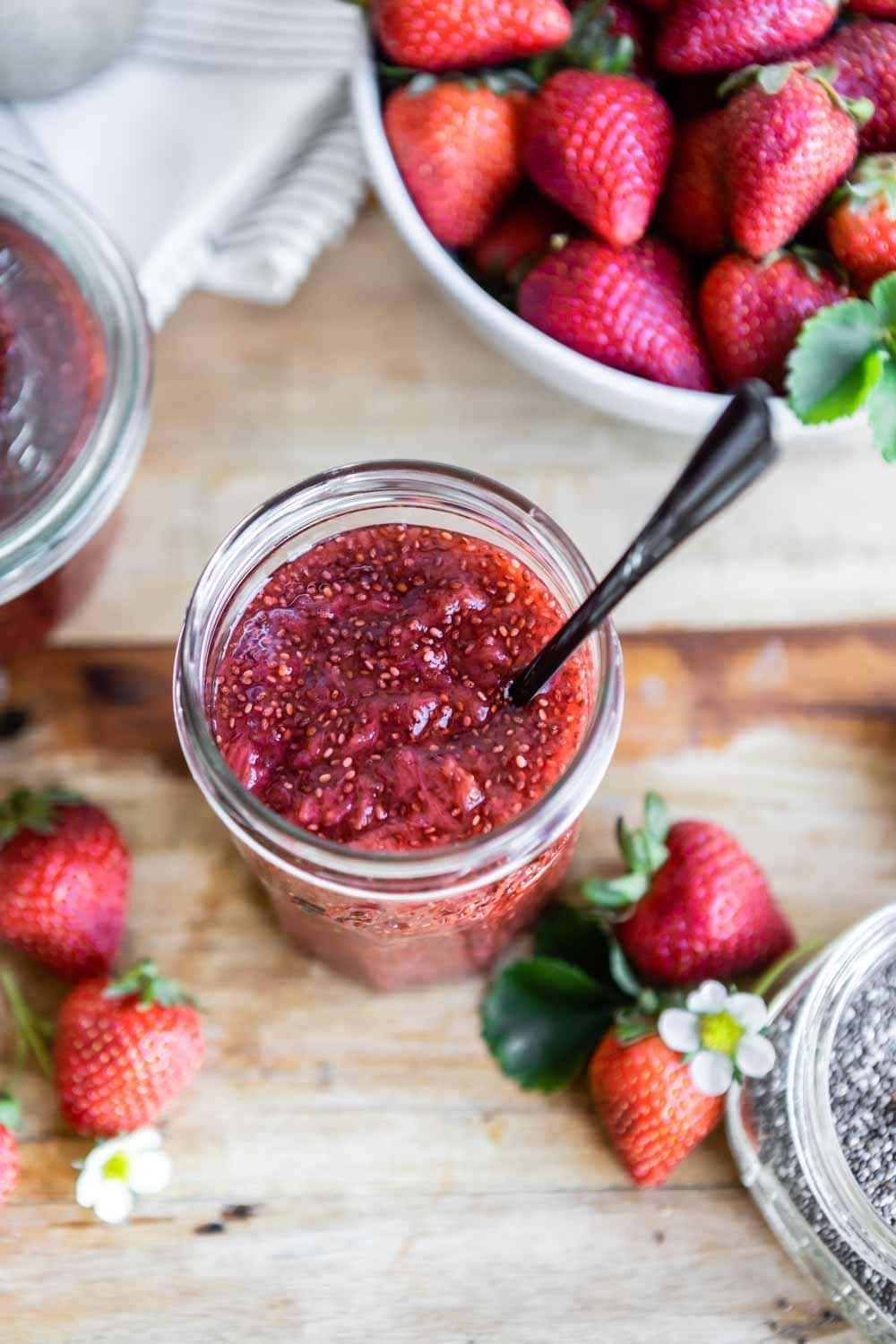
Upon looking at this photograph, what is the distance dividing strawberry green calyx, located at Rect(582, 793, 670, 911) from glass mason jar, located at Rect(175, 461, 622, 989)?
1.7 inches

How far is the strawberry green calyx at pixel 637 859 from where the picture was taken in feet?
3.93

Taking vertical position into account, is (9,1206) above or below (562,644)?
below

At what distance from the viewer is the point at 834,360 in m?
1.16

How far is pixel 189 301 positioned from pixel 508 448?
37cm

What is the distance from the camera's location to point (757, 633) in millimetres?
1387

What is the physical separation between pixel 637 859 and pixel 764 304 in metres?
0.49

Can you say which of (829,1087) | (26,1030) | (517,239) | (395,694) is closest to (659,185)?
(517,239)

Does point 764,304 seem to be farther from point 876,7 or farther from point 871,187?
point 876,7

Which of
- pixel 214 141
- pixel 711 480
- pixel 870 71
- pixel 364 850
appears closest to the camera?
pixel 711 480

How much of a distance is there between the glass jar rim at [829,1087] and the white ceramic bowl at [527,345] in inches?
17.3

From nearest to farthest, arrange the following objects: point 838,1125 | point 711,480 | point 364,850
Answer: point 711,480, point 364,850, point 838,1125

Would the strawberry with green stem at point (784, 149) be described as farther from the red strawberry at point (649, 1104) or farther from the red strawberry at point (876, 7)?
the red strawberry at point (649, 1104)

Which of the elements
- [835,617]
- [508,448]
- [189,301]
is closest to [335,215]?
[189,301]

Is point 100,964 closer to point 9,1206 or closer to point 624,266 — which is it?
point 9,1206
